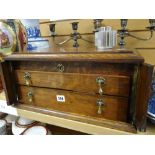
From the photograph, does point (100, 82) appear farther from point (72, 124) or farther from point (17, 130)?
point (17, 130)

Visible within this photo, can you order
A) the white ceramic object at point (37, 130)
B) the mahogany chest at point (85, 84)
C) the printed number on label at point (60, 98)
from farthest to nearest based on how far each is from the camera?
the white ceramic object at point (37, 130) < the printed number on label at point (60, 98) < the mahogany chest at point (85, 84)

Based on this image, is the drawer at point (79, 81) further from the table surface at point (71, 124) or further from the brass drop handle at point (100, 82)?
the table surface at point (71, 124)

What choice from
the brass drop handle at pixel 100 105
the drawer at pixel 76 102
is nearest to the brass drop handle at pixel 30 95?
the drawer at pixel 76 102

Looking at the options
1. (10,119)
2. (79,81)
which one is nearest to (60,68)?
(79,81)

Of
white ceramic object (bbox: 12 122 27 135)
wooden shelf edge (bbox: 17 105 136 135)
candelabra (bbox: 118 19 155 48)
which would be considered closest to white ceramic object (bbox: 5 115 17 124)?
white ceramic object (bbox: 12 122 27 135)

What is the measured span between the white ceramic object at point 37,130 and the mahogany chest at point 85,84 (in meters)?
0.12

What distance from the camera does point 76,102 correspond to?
0.52m

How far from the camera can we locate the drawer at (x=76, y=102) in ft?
1.53

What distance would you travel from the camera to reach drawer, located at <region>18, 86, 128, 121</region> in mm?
466

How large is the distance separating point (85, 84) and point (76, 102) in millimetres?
78

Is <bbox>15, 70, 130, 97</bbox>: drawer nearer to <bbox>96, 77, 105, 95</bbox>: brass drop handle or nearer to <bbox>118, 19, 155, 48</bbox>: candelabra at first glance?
<bbox>96, 77, 105, 95</bbox>: brass drop handle
